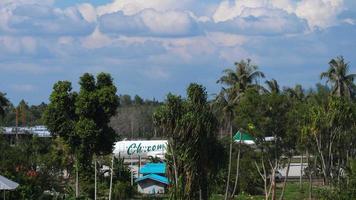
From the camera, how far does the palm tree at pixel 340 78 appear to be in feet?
259

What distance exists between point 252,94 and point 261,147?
3734 millimetres

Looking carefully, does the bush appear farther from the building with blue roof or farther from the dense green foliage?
the building with blue roof

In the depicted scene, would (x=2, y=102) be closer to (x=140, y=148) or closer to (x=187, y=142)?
(x=140, y=148)

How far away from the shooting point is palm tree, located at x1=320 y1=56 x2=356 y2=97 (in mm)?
78812

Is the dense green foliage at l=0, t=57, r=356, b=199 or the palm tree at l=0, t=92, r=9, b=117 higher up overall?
the palm tree at l=0, t=92, r=9, b=117

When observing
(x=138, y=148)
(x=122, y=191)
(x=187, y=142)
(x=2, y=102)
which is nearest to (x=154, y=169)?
(x=122, y=191)

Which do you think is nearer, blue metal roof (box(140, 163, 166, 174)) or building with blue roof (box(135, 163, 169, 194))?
building with blue roof (box(135, 163, 169, 194))

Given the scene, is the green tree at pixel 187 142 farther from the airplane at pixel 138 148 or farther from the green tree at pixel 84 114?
the airplane at pixel 138 148

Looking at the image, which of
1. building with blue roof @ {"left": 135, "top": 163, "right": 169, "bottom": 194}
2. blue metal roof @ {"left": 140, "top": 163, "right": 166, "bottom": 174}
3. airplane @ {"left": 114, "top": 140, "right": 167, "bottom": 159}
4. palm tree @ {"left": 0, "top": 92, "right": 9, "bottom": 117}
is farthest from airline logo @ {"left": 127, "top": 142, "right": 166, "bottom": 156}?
building with blue roof @ {"left": 135, "top": 163, "right": 169, "bottom": 194}

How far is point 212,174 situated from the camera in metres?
48.3

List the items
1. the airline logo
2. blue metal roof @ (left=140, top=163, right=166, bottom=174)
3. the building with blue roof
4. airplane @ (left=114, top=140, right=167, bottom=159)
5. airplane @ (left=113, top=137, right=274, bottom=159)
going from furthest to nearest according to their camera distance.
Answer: airplane @ (left=114, top=140, right=167, bottom=159) < airplane @ (left=113, top=137, right=274, bottom=159) < the airline logo < blue metal roof @ (left=140, top=163, right=166, bottom=174) < the building with blue roof

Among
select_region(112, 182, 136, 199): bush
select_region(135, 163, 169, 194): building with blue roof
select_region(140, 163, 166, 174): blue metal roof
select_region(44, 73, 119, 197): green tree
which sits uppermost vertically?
select_region(44, 73, 119, 197): green tree

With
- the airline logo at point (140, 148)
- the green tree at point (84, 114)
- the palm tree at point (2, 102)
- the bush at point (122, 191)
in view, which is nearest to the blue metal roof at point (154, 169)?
the bush at point (122, 191)

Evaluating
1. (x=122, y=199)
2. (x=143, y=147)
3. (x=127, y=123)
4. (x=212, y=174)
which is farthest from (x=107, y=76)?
(x=127, y=123)
